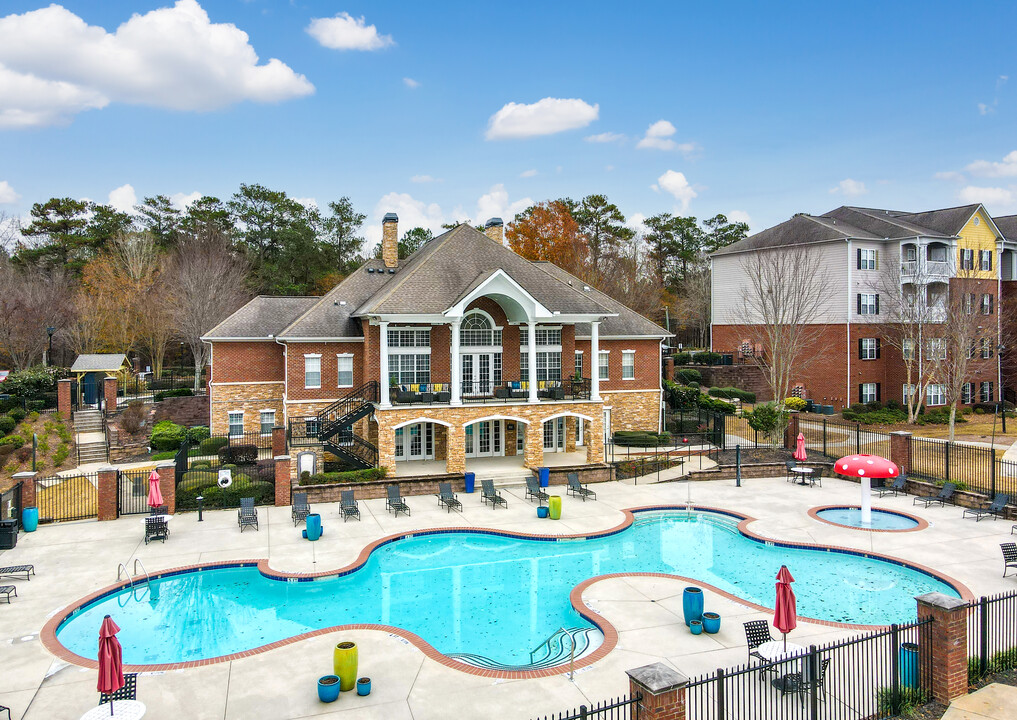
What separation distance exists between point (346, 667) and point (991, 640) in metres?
11.7

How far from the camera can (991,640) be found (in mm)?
12469

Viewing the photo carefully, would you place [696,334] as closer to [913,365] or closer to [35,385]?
[913,365]

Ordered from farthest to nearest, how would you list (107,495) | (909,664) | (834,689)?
1. (107,495)
2. (909,664)
3. (834,689)

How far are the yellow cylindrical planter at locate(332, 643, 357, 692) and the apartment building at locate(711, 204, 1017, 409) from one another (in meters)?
40.7

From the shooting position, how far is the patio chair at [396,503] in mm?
23375

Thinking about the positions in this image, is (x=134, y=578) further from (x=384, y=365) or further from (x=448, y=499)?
(x=384, y=365)

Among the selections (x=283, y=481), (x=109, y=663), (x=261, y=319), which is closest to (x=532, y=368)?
(x=283, y=481)

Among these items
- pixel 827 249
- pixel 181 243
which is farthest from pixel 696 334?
pixel 181 243

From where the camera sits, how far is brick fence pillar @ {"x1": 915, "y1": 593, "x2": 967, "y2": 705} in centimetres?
1056

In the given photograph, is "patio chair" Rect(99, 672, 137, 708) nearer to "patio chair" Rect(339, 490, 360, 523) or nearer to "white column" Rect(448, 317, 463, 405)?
"patio chair" Rect(339, 490, 360, 523)

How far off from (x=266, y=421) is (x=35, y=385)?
1515 centimetres

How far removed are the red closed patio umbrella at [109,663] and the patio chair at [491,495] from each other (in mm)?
15259

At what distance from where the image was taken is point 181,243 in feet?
195

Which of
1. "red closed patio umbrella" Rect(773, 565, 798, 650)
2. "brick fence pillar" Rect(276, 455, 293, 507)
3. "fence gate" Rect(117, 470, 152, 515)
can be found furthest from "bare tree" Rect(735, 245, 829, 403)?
"fence gate" Rect(117, 470, 152, 515)
